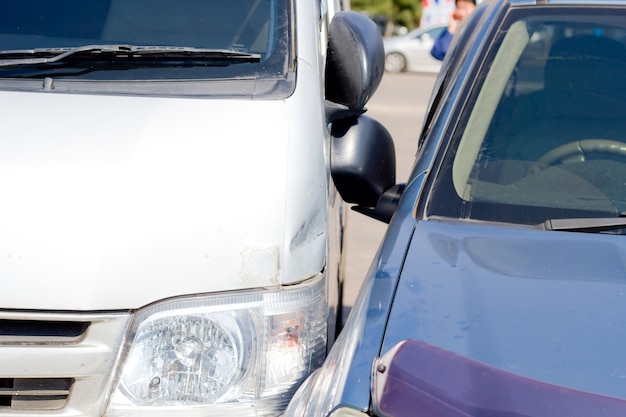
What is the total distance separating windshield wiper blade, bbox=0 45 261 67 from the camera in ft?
8.91

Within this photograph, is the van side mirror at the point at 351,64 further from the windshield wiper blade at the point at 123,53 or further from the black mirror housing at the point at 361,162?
the windshield wiper blade at the point at 123,53

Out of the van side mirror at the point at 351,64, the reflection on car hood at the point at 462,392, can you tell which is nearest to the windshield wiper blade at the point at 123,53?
the van side mirror at the point at 351,64

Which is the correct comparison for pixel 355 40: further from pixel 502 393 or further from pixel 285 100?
pixel 502 393

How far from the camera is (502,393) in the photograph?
1643 millimetres

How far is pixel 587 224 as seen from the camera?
100 inches

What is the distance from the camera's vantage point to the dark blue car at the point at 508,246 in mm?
1727

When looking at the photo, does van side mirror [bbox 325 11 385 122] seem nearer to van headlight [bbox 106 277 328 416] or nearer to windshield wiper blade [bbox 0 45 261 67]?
windshield wiper blade [bbox 0 45 261 67]

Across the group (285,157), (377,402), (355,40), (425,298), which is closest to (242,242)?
(285,157)

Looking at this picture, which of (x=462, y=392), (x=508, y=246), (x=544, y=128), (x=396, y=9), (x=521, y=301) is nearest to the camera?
(x=462, y=392)

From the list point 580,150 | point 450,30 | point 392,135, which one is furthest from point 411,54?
point 580,150

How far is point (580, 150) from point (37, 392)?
1.77m

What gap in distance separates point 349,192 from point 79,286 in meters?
1.11

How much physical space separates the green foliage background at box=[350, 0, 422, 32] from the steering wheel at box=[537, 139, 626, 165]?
154ft

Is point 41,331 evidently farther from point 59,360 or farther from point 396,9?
point 396,9
